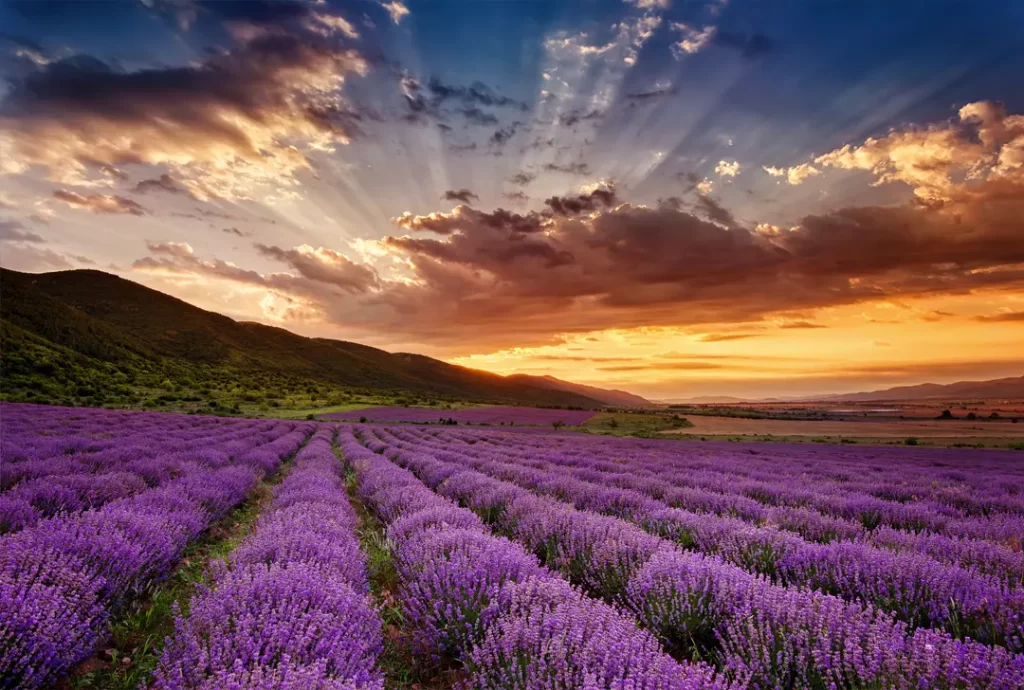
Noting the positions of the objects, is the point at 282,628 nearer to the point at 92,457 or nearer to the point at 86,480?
the point at 86,480

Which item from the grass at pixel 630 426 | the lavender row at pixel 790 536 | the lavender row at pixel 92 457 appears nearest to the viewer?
the lavender row at pixel 790 536

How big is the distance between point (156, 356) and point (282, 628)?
88559 millimetres

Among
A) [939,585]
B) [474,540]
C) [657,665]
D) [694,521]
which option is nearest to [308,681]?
[657,665]

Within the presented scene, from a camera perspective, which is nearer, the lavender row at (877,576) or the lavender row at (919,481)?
the lavender row at (877,576)

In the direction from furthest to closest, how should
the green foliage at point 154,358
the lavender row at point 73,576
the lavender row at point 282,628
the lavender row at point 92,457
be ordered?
the green foliage at point 154,358
the lavender row at point 92,457
the lavender row at point 73,576
the lavender row at point 282,628

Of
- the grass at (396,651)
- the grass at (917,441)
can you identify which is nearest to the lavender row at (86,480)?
the grass at (396,651)

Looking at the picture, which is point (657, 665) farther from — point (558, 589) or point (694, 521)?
point (694, 521)

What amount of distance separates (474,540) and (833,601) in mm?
2180

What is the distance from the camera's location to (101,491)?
5.91 metres

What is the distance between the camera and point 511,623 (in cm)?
242

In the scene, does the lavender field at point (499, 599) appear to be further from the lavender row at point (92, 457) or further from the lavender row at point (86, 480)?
the lavender row at point (92, 457)

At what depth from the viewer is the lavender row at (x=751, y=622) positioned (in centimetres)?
195

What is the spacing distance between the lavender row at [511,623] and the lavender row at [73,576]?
1727 millimetres

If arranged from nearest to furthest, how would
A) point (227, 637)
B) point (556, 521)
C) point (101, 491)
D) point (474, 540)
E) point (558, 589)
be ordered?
point (227, 637) < point (558, 589) < point (474, 540) < point (556, 521) < point (101, 491)
